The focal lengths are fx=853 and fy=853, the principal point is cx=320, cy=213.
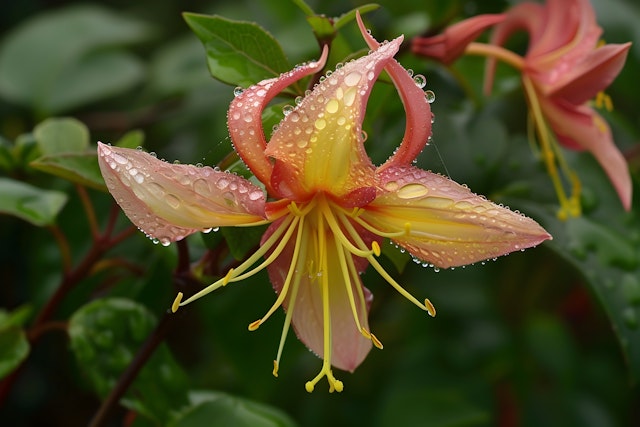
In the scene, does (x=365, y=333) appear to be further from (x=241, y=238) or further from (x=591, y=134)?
(x=591, y=134)

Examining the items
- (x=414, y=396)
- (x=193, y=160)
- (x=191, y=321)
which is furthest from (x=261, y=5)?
(x=414, y=396)

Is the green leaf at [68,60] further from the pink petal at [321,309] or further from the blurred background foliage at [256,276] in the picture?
the pink petal at [321,309]

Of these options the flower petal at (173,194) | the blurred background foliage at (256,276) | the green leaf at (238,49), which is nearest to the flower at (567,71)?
the blurred background foliage at (256,276)

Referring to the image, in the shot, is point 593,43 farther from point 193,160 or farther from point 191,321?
point 191,321

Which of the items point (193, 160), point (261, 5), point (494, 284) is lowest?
point (494, 284)

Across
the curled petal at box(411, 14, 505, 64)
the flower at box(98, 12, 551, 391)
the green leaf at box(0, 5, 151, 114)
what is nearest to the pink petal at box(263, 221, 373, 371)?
the flower at box(98, 12, 551, 391)

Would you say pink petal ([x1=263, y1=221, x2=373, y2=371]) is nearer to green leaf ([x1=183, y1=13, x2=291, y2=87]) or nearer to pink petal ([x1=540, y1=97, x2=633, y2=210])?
green leaf ([x1=183, y1=13, x2=291, y2=87])

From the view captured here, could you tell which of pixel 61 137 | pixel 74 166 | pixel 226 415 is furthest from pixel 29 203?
pixel 226 415
